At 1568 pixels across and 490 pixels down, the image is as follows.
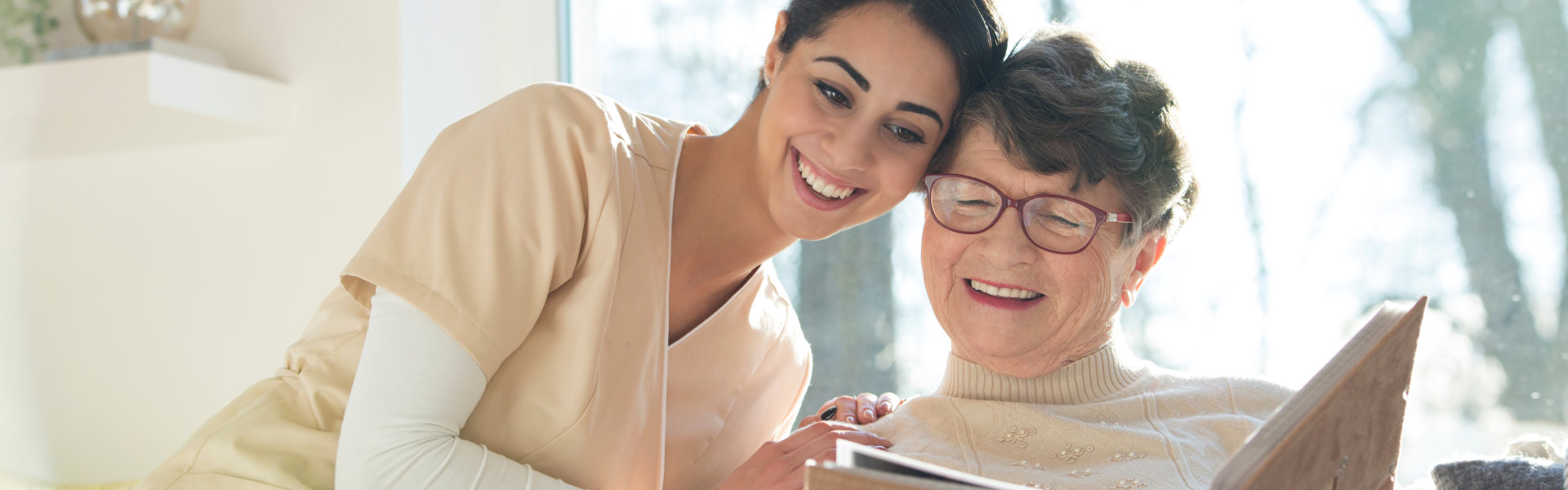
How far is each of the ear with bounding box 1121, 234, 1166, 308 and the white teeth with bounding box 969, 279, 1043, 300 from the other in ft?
0.48

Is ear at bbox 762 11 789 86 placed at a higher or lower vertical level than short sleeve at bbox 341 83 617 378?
higher

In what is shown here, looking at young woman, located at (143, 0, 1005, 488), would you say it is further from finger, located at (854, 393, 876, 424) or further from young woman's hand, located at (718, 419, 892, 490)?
finger, located at (854, 393, 876, 424)

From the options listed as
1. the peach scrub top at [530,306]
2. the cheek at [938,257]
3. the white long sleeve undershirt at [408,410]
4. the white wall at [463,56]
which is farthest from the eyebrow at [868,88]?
the white wall at [463,56]

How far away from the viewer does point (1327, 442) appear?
34.4 inches

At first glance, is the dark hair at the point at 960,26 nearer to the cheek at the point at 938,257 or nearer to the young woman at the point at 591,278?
the young woman at the point at 591,278

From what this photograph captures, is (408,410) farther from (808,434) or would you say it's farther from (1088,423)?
(1088,423)

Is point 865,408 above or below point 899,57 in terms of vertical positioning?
below

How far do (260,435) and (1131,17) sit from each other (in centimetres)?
167

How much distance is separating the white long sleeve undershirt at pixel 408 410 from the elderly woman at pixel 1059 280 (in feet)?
1.73

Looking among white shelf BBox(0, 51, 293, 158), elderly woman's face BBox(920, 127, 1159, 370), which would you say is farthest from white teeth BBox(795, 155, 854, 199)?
white shelf BBox(0, 51, 293, 158)

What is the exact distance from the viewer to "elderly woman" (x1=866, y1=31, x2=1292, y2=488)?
134 cm

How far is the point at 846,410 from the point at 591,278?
16.6 inches

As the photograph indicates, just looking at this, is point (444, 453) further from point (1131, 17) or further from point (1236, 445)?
point (1131, 17)

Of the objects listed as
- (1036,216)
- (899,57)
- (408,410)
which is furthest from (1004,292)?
(408,410)
